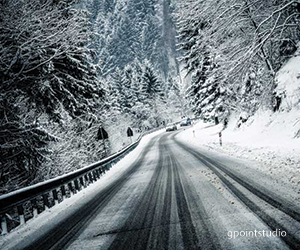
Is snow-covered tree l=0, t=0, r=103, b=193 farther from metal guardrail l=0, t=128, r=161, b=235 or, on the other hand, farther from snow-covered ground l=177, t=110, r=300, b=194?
snow-covered ground l=177, t=110, r=300, b=194

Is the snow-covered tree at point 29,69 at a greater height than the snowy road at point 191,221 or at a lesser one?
A: greater

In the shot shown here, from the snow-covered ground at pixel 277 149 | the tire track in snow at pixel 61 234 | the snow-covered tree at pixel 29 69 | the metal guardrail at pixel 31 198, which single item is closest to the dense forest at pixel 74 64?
the snow-covered tree at pixel 29 69

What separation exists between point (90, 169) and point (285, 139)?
9.34 m

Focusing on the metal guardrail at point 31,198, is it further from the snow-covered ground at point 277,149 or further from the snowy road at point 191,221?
the snow-covered ground at point 277,149

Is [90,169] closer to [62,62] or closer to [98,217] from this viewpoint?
[62,62]

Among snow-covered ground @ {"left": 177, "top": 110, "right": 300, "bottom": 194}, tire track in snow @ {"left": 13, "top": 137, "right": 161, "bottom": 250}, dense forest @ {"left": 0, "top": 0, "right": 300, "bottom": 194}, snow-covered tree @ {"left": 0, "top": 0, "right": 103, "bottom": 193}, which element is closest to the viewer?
tire track in snow @ {"left": 13, "top": 137, "right": 161, "bottom": 250}

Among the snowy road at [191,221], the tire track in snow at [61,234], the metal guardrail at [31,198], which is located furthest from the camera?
the metal guardrail at [31,198]

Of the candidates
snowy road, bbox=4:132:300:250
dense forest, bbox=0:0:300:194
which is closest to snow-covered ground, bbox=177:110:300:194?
snowy road, bbox=4:132:300:250

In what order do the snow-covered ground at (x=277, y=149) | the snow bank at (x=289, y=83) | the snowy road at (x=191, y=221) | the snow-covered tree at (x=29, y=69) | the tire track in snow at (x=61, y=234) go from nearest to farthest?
the snowy road at (x=191, y=221), the tire track in snow at (x=61, y=234), the snow-covered ground at (x=277, y=149), the snow-covered tree at (x=29, y=69), the snow bank at (x=289, y=83)

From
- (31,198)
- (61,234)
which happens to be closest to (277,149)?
(61,234)

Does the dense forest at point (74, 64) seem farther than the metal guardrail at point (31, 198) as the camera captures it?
Yes

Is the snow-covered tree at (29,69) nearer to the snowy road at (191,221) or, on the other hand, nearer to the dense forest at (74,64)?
the dense forest at (74,64)

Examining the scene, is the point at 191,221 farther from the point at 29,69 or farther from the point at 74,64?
the point at 74,64

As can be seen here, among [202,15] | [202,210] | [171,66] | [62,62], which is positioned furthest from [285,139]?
[171,66]
